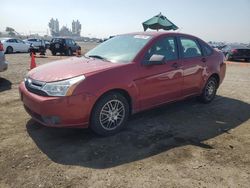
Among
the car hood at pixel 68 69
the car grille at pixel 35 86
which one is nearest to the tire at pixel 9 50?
the car hood at pixel 68 69

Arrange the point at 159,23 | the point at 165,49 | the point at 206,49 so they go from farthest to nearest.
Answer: the point at 159,23 < the point at 206,49 < the point at 165,49

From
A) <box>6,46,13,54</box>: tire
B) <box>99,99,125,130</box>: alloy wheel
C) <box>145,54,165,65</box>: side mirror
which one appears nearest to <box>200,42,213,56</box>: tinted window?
<box>145,54,165,65</box>: side mirror

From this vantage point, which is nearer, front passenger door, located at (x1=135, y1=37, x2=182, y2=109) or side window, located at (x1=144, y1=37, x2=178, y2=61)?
front passenger door, located at (x1=135, y1=37, x2=182, y2=109)

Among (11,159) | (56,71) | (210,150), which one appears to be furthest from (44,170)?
(210,150)

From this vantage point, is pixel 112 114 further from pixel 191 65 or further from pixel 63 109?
pixel 191 65

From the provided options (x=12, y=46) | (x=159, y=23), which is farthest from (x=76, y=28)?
(x=159, y=23)

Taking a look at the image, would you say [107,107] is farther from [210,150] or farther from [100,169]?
[210,150]

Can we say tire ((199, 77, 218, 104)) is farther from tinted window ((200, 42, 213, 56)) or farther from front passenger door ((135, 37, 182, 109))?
front passenger door ((135, 37, 182, 109))

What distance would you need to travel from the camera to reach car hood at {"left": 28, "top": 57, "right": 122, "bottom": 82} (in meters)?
4.24

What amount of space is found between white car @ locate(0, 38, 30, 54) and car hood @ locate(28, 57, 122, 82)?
2255 cm

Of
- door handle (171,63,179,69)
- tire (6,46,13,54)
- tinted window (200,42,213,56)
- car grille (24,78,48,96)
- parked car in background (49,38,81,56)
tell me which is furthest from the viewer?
tire (6,46,13,54)

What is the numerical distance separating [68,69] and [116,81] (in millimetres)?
799

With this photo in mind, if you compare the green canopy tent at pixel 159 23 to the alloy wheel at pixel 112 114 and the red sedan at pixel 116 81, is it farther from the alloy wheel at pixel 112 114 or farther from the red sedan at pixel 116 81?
the alloy wheel at pixel 112 114

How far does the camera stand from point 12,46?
25.8 m
